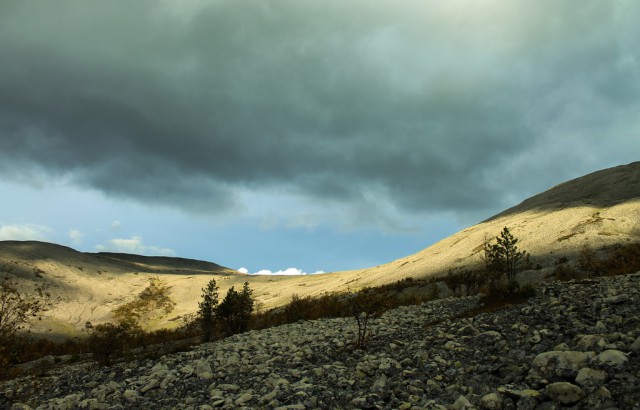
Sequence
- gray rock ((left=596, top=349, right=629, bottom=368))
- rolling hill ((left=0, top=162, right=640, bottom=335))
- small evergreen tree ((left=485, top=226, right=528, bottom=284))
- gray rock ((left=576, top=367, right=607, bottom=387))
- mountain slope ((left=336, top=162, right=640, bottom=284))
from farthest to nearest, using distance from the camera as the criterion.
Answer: rolling hill ((left=0, top=162, right=640, bottom=335)) → mountain slope ((left=336, top=162, right=640, bottom=284)) → small evergreen tree ((left=485, top=226, right=528, bottom=284)) → gray rock ((left=596, top=349, right=629, bottom=368)) → gray rock ((left=576, top=367, right=607, bottom=387))

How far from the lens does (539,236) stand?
43.0m

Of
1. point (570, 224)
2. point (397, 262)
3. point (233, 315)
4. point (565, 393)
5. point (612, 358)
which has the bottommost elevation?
point (233, 315)

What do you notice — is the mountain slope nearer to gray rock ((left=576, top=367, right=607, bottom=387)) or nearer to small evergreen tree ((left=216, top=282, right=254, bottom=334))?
small evergreen tree ((left=216, top=282, right=254, bottom=334))

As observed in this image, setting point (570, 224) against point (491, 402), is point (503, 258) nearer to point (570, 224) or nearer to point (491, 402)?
point (491, 402)

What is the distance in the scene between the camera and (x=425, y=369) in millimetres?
8836

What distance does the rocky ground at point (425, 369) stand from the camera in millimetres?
6656

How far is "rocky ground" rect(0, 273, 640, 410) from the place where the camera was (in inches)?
262

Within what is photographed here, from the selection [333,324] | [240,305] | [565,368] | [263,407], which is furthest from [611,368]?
[240,305]

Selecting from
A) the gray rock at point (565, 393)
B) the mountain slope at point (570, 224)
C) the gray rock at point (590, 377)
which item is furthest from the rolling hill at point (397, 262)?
the gray rock at point (565, 393)

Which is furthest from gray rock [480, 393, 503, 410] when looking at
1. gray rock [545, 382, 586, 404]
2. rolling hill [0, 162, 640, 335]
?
rolling hill [0, 162, 640, 335]

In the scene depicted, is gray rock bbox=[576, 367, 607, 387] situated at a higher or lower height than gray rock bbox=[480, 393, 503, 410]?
higher

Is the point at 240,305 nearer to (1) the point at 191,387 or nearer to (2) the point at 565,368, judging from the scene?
(1) the point at 191,387

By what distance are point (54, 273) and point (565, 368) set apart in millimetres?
76665

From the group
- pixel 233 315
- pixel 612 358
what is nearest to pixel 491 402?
pixel 612 358
